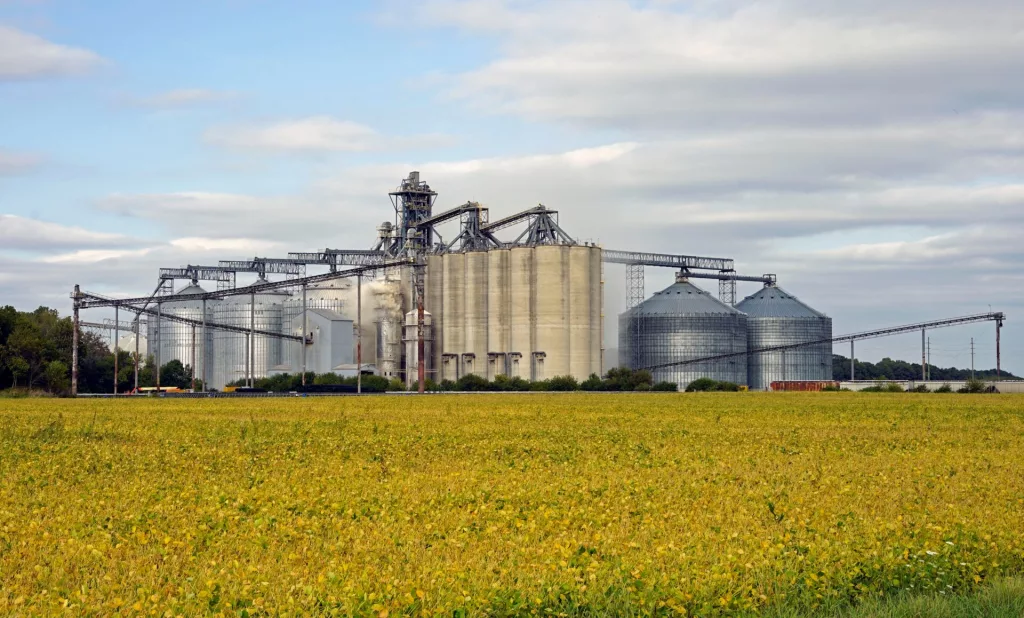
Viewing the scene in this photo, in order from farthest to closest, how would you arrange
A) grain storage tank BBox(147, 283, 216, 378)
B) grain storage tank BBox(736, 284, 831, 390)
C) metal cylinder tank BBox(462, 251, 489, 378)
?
1. grain storage tank BBox(147, 283, 216, 378)
2. grain storage tank BBox(736, 284, 831, 390)
3. metal cylinder tank BBox(462, 251, 489, 378)

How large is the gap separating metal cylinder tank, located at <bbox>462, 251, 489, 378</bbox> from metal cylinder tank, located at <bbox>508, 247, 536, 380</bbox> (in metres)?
4.72

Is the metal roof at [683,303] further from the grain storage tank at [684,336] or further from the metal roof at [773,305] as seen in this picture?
the metal roof at [773,305]

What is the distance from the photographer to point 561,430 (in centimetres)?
4225

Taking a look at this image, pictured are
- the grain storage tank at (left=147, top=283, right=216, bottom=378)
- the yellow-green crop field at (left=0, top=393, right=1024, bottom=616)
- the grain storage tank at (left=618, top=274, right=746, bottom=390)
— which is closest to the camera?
the yellow-green crop field at (left=0, top=393, right=1024, bottom=616)

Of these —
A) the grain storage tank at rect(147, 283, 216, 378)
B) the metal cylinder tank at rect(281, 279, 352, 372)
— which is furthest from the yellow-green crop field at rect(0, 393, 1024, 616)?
the grain storage tank at rect(147, 283, 216, 378)

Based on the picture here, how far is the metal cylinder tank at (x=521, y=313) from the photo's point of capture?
14025cm

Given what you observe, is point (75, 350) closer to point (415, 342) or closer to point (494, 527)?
point (415, 342)

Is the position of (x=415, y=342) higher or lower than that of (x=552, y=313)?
lower

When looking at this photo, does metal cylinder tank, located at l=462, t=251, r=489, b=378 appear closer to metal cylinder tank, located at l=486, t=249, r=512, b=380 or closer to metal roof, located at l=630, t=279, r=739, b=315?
metal cylinder tank, located at l=486, t=249, r=512, b=380

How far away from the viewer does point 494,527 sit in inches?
675

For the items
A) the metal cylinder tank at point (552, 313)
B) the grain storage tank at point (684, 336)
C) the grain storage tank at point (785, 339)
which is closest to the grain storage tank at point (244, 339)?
the metal cylinder tank at point (552, 313)

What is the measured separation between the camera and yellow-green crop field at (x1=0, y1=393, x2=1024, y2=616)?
13133 mm

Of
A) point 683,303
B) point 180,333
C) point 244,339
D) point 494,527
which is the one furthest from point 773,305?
point 494,527

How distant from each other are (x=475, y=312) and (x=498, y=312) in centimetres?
398
